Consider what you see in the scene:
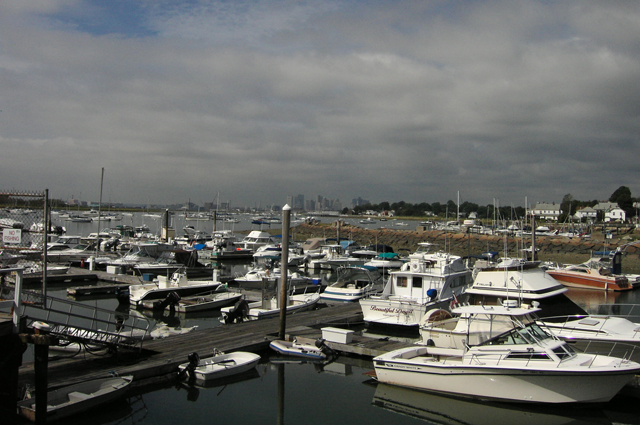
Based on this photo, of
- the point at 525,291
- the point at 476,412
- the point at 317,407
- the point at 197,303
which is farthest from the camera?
the point at 197,303

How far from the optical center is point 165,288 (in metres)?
27.2

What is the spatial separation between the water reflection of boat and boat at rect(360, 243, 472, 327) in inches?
269

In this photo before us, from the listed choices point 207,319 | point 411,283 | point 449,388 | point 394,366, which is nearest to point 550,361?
point 449,388

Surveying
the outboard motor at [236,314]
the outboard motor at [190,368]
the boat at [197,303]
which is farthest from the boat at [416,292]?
the outboard motor at [190,368]

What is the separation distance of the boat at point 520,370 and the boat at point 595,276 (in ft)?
82.2

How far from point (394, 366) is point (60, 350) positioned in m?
11.1

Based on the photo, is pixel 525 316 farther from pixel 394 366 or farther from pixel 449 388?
pixel 394 366

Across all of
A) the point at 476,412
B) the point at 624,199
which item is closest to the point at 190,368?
the point at 476,412

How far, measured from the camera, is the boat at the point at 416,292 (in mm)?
20781

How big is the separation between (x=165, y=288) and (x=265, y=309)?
24.8 feet

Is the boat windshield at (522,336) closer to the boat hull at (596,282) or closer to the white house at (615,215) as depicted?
the boat hull at (596,282)

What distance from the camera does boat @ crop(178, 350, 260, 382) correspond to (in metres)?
14.2

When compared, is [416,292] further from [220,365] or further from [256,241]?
[256,241]

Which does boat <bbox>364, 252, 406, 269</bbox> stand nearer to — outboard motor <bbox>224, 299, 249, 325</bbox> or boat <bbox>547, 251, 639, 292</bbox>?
boat <bbox>547, 251, 639, 292</bbox>
